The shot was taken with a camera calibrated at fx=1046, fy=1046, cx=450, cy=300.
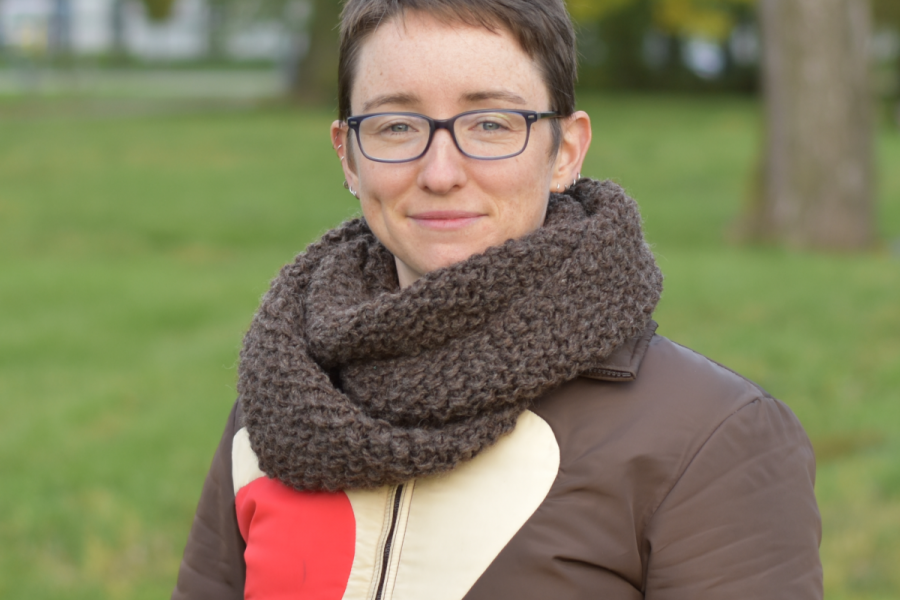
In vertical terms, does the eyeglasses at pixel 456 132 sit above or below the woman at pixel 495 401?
above

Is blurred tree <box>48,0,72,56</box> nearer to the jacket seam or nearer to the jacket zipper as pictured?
the jacket zipper

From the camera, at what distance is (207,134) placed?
18.7m

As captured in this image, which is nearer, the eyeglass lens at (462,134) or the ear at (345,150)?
the eyeglass lens at (462,134)

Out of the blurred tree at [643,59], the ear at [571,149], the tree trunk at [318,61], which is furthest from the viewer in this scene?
the blurred tree at [643,59]

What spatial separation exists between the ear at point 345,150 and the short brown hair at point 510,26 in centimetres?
5

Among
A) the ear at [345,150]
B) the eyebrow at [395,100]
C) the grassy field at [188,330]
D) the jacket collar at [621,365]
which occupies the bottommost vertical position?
the grassy field at [188,330]

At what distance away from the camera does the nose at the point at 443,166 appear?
1739 mm

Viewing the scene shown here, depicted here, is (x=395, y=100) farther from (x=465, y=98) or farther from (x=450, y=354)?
(x=450, y=354)

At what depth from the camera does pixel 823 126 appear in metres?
9.41

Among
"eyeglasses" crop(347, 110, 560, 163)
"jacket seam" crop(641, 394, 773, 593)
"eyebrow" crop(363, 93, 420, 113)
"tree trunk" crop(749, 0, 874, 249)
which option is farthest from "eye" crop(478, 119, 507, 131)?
"tree trunk" crop(749, 0, 874, 249)

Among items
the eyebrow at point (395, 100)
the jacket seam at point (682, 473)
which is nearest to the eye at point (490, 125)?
the eyebrow at point (395, 100)

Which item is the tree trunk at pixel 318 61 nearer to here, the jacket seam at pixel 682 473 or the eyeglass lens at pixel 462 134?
the eyeglass lens at pixel 462 134

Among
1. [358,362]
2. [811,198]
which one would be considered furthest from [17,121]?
[358,362]

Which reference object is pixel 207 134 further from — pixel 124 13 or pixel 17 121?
pixel 124 13
